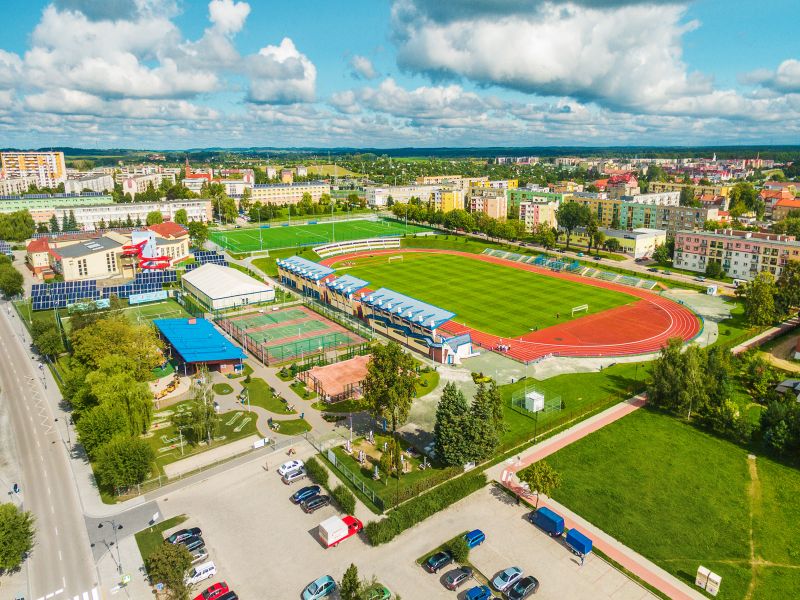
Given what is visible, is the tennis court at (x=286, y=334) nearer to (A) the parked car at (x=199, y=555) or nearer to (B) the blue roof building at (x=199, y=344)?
(B) the blue roof building at (x=199, y=344)

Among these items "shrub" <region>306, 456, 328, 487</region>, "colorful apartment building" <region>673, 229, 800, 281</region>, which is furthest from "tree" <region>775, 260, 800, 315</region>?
"shrub" <region>306, 456, 328, 487</region>

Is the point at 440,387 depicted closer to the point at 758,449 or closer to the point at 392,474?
the point at 392,474

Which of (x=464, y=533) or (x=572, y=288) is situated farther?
(x=572, y=288)

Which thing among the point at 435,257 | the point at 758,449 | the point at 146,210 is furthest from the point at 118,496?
the point at 146,210

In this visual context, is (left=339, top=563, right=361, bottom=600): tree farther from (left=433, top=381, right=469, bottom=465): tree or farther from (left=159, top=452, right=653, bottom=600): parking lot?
(left=433, top=381, right=469, bottom=465): tree

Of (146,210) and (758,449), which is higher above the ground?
(146,210)
